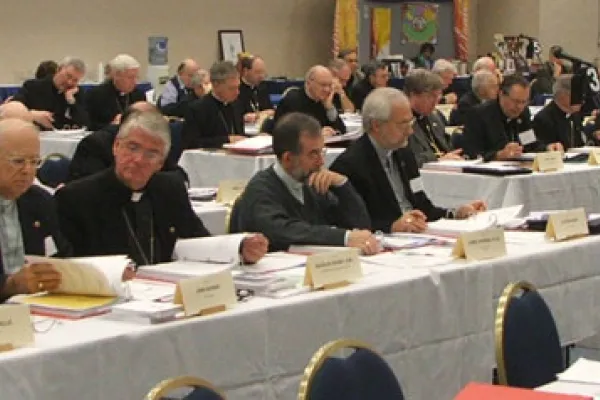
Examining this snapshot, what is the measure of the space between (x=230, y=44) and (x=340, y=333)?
535 inches

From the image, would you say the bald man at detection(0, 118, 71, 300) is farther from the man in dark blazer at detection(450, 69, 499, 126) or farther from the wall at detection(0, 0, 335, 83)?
the wall at detection(0, 0, 335, 83)

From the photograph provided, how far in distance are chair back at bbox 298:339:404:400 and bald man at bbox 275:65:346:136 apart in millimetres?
7473

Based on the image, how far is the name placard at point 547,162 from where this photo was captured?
7.23 metres

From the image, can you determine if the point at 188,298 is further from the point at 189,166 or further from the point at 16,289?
the point at 189,166

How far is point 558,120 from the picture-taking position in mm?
9008

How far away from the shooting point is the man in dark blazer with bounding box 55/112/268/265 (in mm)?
4215

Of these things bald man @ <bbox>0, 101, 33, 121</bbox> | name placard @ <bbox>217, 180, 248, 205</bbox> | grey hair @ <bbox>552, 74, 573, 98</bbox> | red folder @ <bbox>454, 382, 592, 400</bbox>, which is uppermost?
bald man @ <bbox>0, 101, 33, 121</bbox>

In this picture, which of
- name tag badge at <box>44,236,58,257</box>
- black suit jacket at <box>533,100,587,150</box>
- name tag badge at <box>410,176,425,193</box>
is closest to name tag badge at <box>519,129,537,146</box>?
black suit jacket at <box>533,100,587,150</box>

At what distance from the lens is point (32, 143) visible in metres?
3.95

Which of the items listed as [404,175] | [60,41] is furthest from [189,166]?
[60,41]

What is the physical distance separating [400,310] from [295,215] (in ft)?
2.77

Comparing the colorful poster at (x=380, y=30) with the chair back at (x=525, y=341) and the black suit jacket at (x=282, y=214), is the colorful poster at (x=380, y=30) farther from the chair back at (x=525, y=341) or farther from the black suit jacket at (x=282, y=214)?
the chair back at (x=525, y=341)

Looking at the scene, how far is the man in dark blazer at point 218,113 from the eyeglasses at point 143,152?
197 inches

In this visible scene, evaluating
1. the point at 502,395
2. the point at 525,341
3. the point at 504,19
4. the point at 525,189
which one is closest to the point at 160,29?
the point at 504,19
